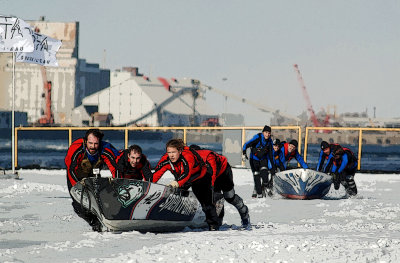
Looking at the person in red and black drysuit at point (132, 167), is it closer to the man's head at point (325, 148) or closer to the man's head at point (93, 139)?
the man's head at point (93, 139)

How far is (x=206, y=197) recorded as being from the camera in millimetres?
10703

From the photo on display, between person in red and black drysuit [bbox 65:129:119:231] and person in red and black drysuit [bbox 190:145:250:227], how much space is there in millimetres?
1144

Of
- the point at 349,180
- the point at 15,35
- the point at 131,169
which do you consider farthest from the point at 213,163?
the point at 15,35

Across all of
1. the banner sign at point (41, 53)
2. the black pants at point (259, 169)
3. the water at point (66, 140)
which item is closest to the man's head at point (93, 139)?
the black pants at point (259, 169)

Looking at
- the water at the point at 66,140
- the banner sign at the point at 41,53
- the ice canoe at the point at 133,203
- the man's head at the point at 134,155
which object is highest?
the banner sign at the point at 41,53

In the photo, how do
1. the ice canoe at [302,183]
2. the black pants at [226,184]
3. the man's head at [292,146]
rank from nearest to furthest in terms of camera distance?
1. the black pants at [226,184]
2. the ice canoe at [302,183]
3. the man's head at [292,146]

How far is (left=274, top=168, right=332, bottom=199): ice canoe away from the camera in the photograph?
1694 cm

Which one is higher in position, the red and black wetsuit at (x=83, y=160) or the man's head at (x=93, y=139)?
the man's head at (x=93, y=139)

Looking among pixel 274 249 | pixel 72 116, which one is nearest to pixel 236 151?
pixel 274 249

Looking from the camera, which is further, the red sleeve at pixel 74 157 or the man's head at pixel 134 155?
the red sleeve at pixel 74 157

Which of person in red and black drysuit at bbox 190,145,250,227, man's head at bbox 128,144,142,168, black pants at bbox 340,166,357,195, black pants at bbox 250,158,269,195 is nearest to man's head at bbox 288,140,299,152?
black pants at bbox 250,158,269,195

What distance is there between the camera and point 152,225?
10.2 meters

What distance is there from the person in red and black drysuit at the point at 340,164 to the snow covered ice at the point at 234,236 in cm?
72

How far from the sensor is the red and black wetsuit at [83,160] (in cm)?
1027
